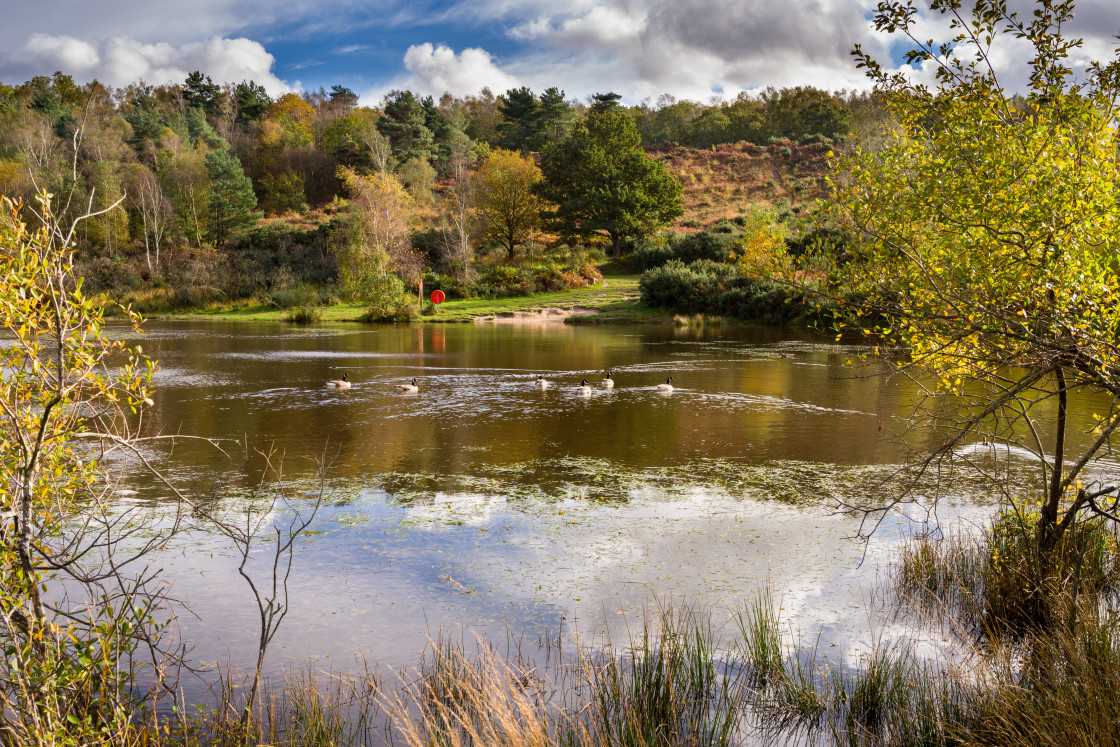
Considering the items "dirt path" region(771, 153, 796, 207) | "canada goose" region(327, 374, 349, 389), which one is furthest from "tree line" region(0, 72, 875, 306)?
"canada goose" region(327, 374, 349, 389)

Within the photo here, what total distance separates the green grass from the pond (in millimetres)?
22913

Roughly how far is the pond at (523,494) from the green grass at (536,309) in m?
22.9

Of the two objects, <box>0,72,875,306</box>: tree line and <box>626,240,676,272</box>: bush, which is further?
<box>0,72,875,306</box>: tree line

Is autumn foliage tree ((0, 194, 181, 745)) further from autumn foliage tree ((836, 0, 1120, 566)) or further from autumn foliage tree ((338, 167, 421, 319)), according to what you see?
autumn foliage tree ((338, 167, 421, 319))

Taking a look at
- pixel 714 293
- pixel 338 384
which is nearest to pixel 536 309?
pixel 714 293

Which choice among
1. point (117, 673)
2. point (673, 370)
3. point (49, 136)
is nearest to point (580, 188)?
point (673, 370)

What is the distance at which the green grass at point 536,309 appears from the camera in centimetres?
4841

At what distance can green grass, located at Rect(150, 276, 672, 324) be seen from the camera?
48.4 metres

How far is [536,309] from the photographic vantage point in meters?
51.7

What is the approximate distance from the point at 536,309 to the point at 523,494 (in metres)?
40.8

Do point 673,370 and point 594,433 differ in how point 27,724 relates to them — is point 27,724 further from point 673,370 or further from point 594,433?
point 673,370

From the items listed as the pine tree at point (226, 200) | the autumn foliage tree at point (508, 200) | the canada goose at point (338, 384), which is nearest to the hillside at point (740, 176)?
the autumn foliage tree at point (508, 200)

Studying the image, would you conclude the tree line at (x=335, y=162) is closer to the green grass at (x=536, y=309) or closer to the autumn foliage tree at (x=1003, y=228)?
the green grass at (x=536, y=309)

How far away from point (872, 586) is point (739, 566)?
133 cm
